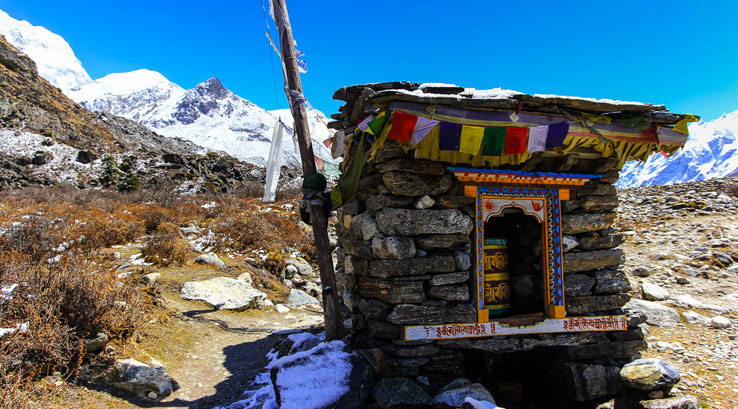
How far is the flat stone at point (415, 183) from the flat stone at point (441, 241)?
55 cm

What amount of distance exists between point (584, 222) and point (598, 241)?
34cm

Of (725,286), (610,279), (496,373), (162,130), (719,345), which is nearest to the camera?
(610,279)

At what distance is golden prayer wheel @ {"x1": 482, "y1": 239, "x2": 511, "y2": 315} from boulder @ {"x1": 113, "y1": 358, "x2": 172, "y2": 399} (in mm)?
4306

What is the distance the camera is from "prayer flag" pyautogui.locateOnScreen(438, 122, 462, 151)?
4.50 metres

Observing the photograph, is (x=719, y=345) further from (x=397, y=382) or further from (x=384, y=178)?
(x=384, y=178)

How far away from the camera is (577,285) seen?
5.32 metres

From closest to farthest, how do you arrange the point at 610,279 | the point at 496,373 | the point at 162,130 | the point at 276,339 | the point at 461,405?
the point at 461,405 < the point at 610,279 < the point at 496,373 < the point at 276,339 < the point at 162,130

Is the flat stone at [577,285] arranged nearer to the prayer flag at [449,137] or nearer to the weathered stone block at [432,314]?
the weathered stone block at [432,314]

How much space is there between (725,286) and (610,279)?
558 centimetres

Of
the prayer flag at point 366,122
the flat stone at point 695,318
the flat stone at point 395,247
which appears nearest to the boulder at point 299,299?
the flat stone at point 395,247

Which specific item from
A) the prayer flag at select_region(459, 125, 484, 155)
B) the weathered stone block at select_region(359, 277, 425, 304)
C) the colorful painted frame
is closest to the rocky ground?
the colorful painted frame

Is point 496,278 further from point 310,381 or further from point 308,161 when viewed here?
point 308,161

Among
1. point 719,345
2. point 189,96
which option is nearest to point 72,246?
point 719,345

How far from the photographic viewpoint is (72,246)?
9.13m
